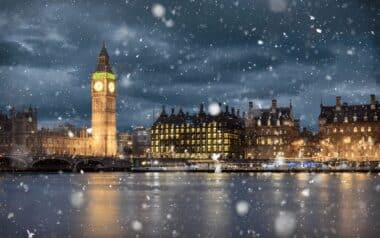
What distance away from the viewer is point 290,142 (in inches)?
4156

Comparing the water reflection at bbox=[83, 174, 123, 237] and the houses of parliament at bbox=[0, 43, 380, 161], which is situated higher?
the houses of parliament at bbox=[0, 43, 380, 161]

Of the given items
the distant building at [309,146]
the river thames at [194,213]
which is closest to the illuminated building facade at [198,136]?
the distant building at [309,146]

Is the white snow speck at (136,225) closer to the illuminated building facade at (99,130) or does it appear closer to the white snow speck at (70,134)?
the illuminated building facade at (99,130)

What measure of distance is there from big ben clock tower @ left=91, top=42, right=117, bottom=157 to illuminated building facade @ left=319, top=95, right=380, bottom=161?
4620 centimetres

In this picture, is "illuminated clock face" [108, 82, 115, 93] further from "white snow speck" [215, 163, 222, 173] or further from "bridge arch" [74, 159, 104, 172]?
"white snow speck" [215, 163, 222, 173]

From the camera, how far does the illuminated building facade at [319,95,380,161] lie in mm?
97125

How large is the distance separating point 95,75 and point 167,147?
25.1 metres

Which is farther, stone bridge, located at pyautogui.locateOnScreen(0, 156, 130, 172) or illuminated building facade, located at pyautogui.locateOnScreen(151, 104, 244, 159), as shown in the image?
illuminated building facade, located at pyautogui.locateOnScreen(151, 104, 244, 159)

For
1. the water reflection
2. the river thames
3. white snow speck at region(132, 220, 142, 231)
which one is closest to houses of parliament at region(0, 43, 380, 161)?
the river thames

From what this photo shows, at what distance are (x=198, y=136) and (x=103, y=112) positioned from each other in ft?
73.4

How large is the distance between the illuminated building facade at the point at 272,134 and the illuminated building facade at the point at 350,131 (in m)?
5.64

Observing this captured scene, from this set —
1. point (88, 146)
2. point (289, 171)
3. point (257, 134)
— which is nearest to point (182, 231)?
point (289, 171)

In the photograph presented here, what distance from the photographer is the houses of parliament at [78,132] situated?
118188 millimetres

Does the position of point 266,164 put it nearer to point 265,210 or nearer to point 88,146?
point 88,146
